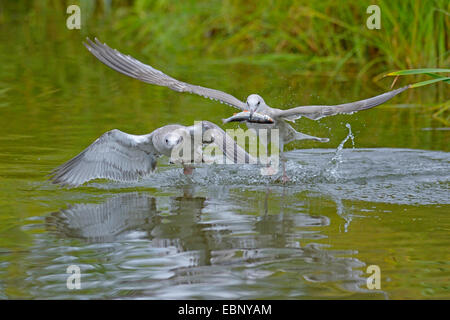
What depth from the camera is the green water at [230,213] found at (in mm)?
5078

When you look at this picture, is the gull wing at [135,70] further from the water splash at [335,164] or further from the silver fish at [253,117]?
the water splash at [335,164]

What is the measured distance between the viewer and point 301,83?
12.6 m

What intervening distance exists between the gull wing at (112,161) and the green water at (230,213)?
0.13 meters

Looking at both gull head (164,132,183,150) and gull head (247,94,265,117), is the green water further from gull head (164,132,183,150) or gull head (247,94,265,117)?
gull head (247,94,265,117)

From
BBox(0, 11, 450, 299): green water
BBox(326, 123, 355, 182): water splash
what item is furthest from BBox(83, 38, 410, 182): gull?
BBox(0, 11, 450, 299): green water

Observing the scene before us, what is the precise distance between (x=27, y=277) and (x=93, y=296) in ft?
1.75

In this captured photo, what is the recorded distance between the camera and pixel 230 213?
21.8 ft

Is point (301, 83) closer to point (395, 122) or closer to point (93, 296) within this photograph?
point (395, 122)

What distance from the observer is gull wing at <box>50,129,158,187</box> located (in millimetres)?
7410

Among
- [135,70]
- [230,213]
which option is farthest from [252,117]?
[135,70]

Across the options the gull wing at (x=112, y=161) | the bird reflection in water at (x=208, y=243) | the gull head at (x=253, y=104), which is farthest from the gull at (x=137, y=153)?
the gull head at (x=253, y=104)

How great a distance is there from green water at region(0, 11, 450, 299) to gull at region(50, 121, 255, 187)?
138 mm

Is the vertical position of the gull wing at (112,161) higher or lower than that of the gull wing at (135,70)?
lower
